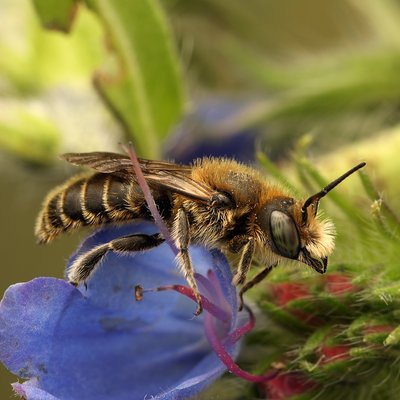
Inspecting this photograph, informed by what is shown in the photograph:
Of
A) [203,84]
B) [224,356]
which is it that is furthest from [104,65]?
[224,356]

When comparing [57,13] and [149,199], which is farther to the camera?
[57,13]

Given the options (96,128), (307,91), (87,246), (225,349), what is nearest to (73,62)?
(96,128)

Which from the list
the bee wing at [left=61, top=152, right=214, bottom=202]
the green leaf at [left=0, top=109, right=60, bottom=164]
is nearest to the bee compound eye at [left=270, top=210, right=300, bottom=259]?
the bee wing at [left=61, top=152, right=214, bottom=202]

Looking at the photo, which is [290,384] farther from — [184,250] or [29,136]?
[29,136]

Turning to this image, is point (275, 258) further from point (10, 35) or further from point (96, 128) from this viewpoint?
point (10, 35)

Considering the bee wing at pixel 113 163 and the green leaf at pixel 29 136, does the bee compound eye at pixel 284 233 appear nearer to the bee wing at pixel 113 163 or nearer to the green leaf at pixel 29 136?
the bee wing at pixel 113 163

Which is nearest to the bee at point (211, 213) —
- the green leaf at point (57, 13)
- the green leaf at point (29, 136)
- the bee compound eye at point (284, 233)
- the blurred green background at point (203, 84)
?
the bee compound eye at point (284, 233)

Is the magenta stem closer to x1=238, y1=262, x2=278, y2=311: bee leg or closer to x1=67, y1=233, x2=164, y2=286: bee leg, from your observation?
x1=238, y1=262, x2=278, y2=311: bee leg
